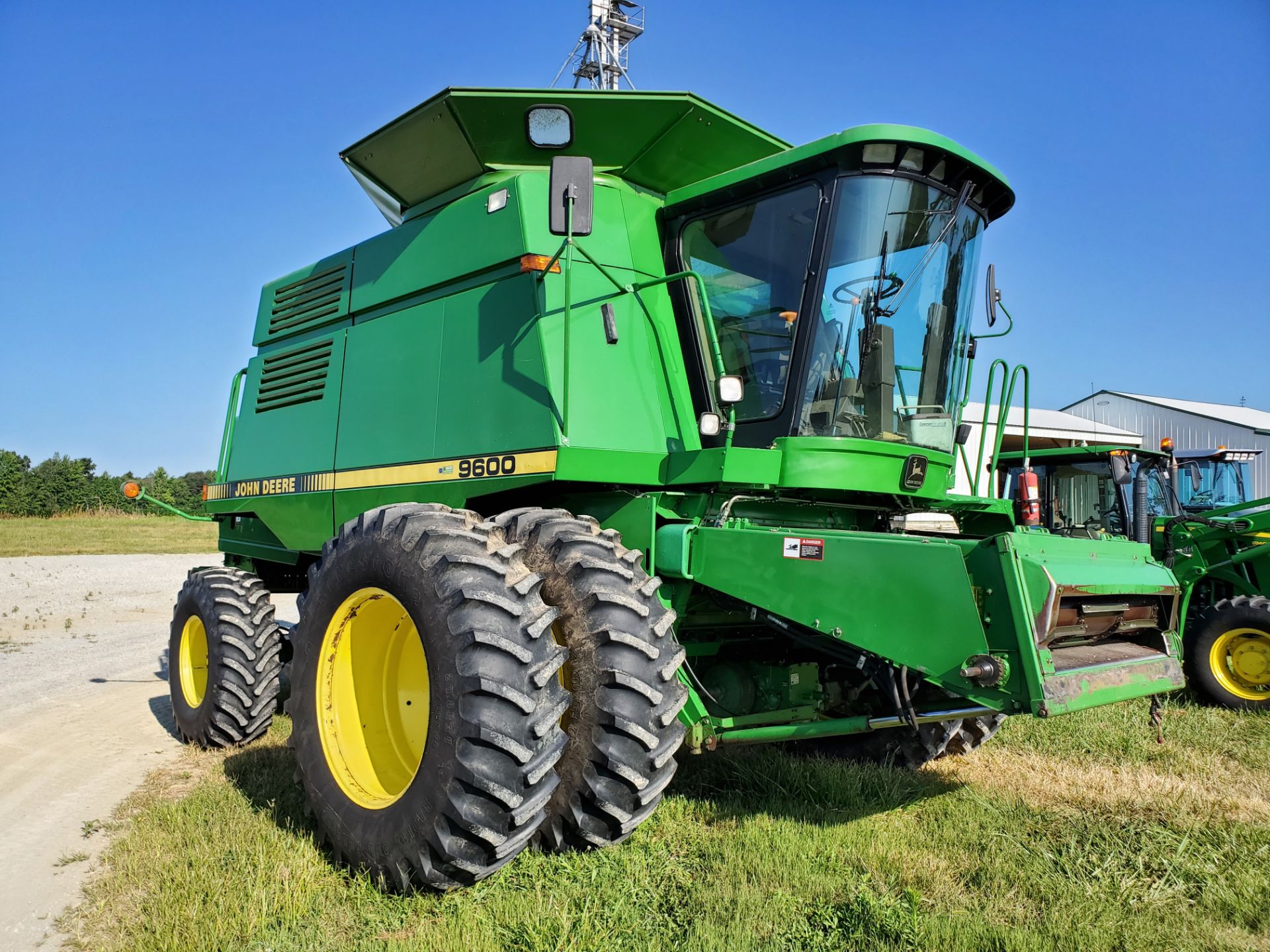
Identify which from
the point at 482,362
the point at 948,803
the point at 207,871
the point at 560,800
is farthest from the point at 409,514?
the point at 948,803

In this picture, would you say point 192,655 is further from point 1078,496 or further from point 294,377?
A: point 1078,496

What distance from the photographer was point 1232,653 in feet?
24.5

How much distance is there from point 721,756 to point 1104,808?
1855 mm

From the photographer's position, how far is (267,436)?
665cm

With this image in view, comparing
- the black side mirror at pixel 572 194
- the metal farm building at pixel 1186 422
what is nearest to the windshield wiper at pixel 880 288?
the black side mirror at pixel 572 194

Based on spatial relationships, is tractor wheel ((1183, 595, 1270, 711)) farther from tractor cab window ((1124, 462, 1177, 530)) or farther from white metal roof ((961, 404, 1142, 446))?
white metal roof ((961, 404, 1142, 446))

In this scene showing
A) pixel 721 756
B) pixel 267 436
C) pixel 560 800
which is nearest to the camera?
pixel 560 800

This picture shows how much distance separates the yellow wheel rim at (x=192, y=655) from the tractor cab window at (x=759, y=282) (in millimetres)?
4401

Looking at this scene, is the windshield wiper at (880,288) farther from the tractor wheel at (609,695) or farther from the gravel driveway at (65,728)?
the gravel driveway at (65,728)

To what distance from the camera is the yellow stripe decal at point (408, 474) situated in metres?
4.20

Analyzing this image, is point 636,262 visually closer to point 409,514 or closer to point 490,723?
point 409,514

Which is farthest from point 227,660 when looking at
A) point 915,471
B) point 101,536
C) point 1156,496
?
point 101,536

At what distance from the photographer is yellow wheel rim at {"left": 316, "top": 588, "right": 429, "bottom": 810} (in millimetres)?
4035

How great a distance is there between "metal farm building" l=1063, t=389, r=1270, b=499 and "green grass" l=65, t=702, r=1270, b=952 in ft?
95.0
